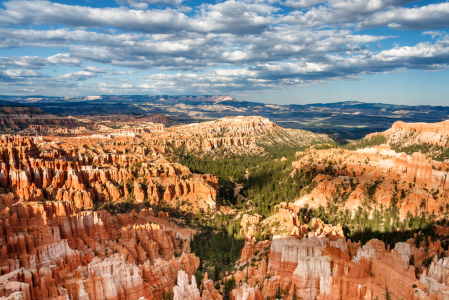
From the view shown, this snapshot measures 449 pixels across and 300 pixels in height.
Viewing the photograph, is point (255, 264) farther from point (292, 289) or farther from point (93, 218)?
point (93, 218)

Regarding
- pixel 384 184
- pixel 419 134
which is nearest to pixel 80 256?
pixel 384 184

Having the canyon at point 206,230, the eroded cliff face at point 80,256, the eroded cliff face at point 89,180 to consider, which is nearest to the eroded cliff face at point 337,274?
the canyon at point 206,230

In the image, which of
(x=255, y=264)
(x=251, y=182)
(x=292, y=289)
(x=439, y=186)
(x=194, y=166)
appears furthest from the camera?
(x=194, y=166)

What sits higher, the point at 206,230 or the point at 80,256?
the point at 80,256

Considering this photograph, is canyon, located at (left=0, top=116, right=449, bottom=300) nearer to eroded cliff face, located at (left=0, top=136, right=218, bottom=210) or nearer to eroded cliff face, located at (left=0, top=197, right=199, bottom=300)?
eroded cliff face, located at (left=0, top=197, right=199, bottom=300)

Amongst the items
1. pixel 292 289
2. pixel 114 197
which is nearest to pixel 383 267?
pixel 292 289

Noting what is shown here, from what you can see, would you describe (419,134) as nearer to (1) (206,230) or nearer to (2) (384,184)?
(2) (384,184)

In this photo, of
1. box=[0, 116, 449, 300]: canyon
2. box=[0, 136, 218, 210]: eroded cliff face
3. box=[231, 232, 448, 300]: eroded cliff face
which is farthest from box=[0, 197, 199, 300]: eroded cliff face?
box=[0, 136, 218, 210]: eroded cliff face

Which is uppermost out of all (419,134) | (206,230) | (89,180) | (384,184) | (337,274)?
(419,134)
